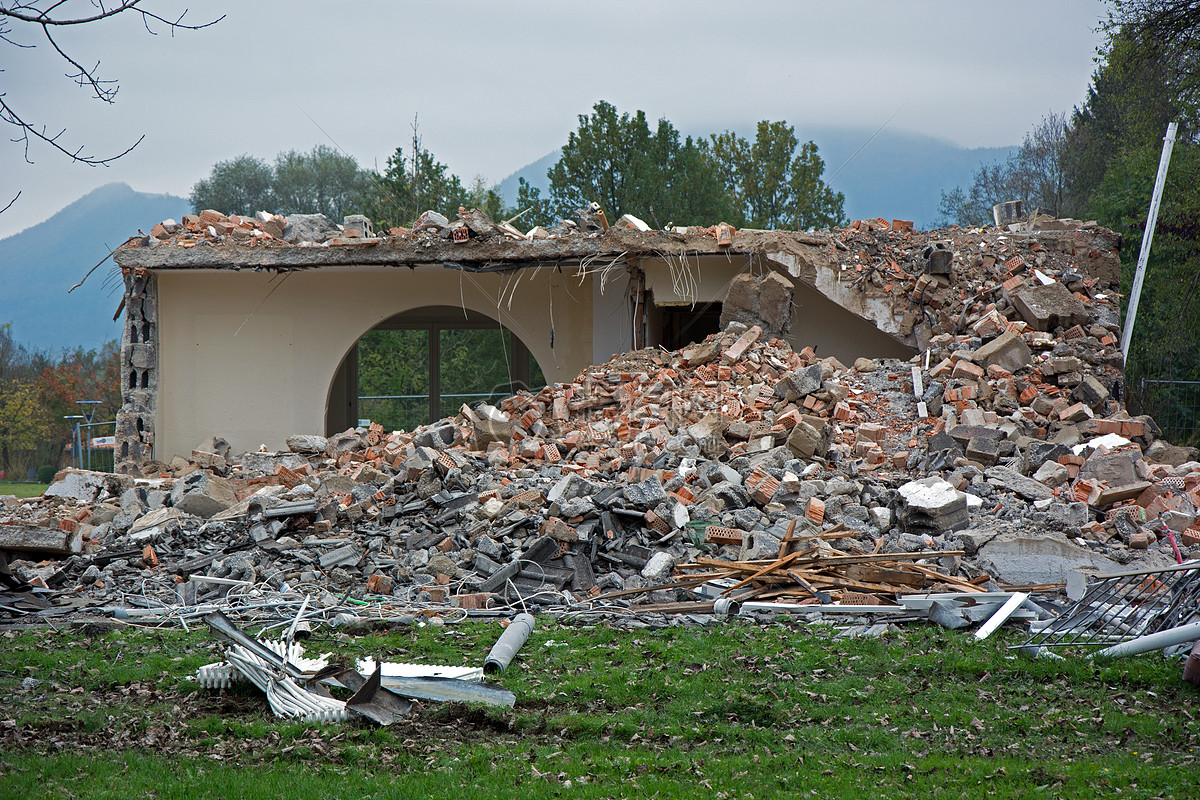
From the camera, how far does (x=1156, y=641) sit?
5.32 metres

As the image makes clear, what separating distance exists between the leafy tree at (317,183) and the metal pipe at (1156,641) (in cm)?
4175

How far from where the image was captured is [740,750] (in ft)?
14.7

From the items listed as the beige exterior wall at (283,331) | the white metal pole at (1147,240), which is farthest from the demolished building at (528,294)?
the white metal pole at (1147,240)

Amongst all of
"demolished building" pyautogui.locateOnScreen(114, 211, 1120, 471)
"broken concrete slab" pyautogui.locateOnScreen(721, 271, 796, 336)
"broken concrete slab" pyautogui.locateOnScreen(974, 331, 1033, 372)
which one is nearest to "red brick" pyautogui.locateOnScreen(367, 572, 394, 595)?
"demolished building" pyautogui.locateOnScreen(114, 211, 1120, 471)

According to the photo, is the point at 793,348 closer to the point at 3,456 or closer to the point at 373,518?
the point at 373,518

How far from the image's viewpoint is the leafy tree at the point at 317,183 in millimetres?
43594

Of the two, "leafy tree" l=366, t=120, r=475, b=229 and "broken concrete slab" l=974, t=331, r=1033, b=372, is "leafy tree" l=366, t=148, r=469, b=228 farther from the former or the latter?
"broken concrete slab" l=974, t=331, r=1033, b=372

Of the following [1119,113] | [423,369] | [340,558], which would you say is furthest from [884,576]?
[1119,113]

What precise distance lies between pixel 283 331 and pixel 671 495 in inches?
327

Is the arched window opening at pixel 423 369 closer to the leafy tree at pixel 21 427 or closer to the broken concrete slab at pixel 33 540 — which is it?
the leafy tree at pixel 21 427

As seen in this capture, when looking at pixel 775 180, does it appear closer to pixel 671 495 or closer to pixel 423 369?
pixel 423 369

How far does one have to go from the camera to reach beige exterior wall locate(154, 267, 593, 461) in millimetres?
14047

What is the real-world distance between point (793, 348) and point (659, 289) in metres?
2.11

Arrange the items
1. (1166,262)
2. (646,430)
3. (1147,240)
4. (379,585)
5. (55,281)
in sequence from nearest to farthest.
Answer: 1. (379,585)
2. (646,430)
3. (1147,240)
4. (1166,262)
5. (55,281)
